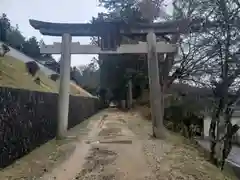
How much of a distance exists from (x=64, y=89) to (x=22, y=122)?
3937 millimetres

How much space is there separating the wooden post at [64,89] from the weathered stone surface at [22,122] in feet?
1.49

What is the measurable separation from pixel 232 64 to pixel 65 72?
19.8ft

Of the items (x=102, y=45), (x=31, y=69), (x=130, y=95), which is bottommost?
(x=130, y=95)

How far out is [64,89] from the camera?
11.6 metres

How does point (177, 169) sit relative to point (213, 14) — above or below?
below

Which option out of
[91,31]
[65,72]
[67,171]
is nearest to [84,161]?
[67,171]

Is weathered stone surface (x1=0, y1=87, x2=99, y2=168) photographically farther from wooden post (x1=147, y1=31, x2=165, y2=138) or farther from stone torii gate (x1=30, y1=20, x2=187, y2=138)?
wooden post (x1=147, y1=31, x2=165, y2=138)

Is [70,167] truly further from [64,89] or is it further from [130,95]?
[130,95]

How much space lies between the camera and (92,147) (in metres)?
9.28

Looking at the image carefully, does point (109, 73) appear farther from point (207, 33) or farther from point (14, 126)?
point (14, 126)

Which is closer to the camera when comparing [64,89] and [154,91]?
[64,89]

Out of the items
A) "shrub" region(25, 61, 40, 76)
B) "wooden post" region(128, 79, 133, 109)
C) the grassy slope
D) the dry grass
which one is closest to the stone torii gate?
the grassy slope

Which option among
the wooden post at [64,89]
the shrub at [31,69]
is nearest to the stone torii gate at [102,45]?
the wooden post at [64,89]

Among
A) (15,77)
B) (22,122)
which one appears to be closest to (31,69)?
(15,77)
